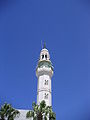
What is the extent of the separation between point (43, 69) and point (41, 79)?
9.76ft

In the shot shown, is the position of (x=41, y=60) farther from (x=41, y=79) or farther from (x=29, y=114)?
(x=29, y=114)

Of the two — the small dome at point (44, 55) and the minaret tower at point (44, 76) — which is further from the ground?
the small dome at point (44, 55)

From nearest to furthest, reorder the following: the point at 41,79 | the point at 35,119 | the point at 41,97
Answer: the point at 35,119 < the point at 41,97 < the point at 41,79

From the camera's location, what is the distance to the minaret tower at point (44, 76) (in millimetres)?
54781

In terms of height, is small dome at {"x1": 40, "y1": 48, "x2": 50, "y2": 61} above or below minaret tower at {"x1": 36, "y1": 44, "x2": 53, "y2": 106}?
above

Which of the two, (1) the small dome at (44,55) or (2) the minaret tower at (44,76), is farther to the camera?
(1) the small dome at (44,55)

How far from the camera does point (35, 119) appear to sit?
3622 cm

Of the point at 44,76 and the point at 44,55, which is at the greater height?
the point at 44,55

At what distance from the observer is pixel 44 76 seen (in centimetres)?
5862

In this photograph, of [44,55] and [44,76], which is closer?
[44,76]

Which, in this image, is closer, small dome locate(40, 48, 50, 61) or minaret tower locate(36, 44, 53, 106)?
minaret tower locate(36, 44, 53, 106)

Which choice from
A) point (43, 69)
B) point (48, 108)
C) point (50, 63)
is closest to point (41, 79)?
point (43, 69)

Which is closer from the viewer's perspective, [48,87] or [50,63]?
[48,87]

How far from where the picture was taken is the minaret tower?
54.8 metres
